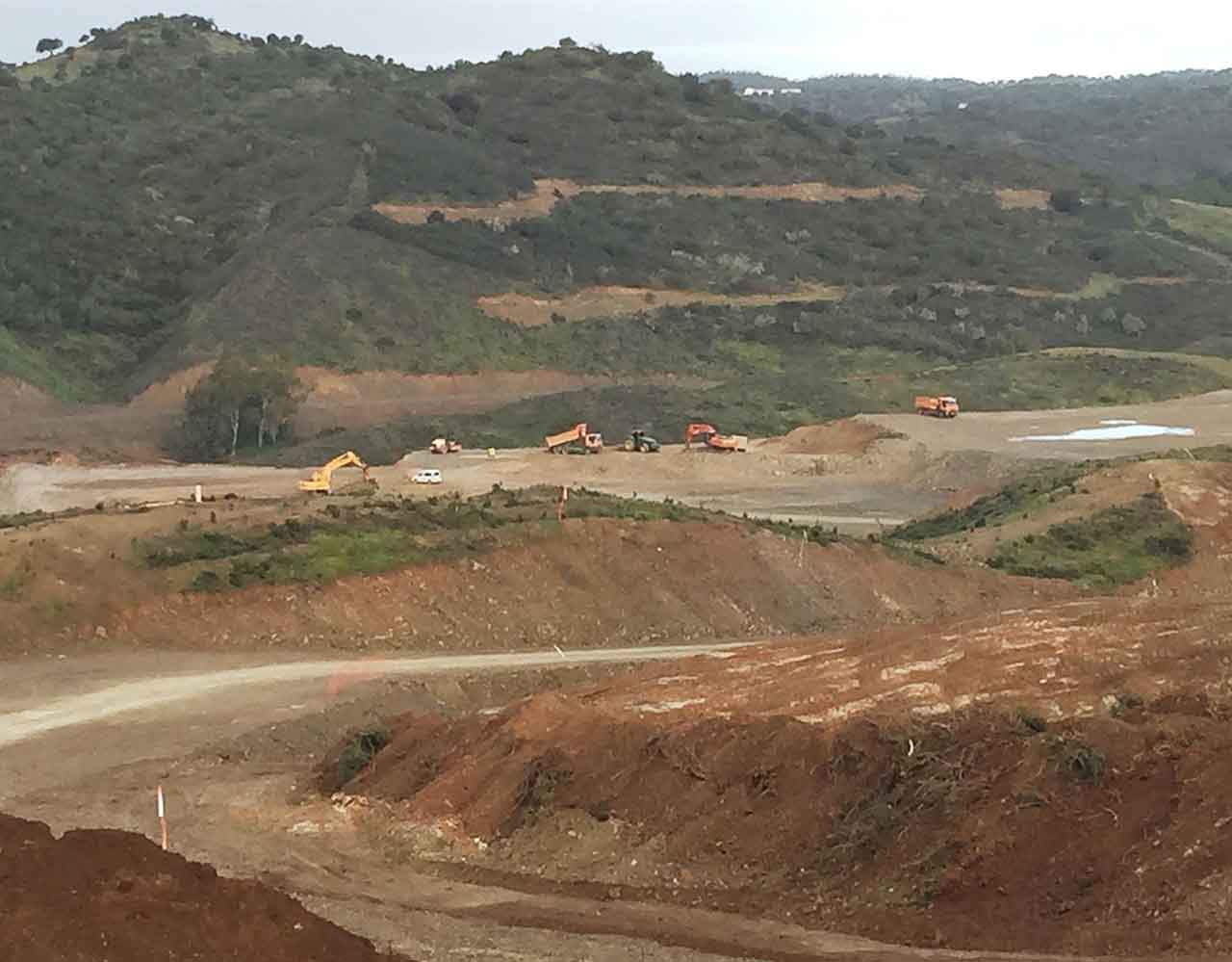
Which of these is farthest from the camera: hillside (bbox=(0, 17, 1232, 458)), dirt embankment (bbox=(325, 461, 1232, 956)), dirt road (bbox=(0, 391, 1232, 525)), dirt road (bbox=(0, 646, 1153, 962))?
hillside (bbox=(0, 17, 1232, 458))

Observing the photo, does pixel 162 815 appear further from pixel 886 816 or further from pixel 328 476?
pixel 328 476

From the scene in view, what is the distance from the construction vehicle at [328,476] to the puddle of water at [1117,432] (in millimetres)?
27604

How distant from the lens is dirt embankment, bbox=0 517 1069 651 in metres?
32.9

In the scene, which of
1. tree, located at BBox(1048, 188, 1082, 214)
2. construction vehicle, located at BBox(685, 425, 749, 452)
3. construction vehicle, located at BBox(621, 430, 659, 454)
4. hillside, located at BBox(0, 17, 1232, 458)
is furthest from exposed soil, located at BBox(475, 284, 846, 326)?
tree, located at BBox(1048, 188, 1082, 214)

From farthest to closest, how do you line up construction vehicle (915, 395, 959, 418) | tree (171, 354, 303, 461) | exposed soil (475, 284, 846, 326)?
exposed soil (475, 284, 846, 326)
construction vehicle (915, 395, 959, 418)
tree (171, 354, 303, 461)

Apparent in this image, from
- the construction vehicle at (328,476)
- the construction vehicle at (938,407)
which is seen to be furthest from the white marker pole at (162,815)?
the construction vehicle at (938,407)

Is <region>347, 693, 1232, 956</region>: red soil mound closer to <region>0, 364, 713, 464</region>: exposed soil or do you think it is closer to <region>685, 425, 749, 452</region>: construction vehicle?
<region>685, 425, 749, 452</region>: construction vehicle

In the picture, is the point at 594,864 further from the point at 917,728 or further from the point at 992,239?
the point at 992,239

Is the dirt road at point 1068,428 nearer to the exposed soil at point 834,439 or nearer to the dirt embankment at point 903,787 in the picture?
the exposed soil at point 834,439

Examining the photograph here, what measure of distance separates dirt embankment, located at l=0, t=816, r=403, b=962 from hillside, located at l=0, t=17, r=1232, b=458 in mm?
62440

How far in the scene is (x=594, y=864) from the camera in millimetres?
19578

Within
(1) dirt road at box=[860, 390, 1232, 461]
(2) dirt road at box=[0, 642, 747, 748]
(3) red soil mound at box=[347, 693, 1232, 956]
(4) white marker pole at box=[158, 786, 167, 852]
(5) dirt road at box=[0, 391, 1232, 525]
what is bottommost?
(5) dirt road at box=[0, 391, 1232, 525]

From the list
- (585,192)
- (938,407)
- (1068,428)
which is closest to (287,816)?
(1068,428)

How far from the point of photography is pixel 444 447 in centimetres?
7212
